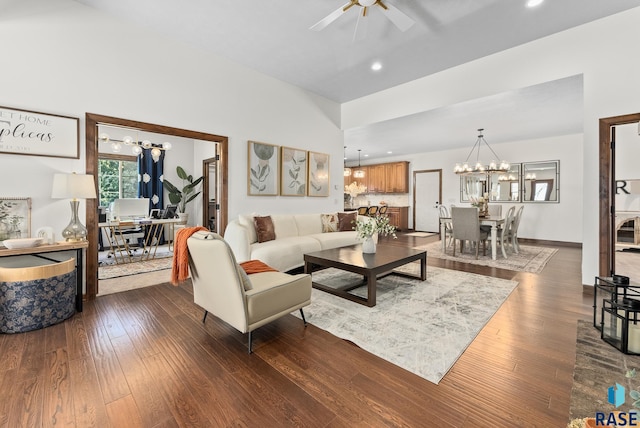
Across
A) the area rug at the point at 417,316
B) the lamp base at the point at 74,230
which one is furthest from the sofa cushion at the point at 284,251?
the lamp base at the point at 74,230

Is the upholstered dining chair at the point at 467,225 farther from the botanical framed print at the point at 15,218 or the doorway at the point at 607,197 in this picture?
the botanical framed print at the point at 15,218

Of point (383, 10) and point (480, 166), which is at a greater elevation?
point (383, 10)

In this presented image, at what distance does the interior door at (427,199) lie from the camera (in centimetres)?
923

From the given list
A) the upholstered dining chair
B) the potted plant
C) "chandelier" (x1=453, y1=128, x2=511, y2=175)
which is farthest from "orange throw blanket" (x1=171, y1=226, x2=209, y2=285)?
"chandelier" (x1=453, y1=128, x2=511, y2=175)

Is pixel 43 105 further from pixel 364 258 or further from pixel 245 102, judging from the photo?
pixel 364 258

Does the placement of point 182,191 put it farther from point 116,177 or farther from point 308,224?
point 308,224

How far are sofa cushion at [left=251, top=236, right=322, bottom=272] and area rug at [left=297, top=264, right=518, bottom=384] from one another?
0.47m

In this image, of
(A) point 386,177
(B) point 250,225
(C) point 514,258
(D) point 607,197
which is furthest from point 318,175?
(A) point 386,177

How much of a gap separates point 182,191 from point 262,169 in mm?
3571

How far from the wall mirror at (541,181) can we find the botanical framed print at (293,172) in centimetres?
612

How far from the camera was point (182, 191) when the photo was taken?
7336 millimetres

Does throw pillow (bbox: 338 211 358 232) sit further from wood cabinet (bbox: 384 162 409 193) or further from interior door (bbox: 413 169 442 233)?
wood cabinet (bbox: 384 162 409 193)

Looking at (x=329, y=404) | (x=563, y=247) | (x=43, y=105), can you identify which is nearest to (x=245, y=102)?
(x=43, y=105)

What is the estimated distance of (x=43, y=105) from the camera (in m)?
2.92
